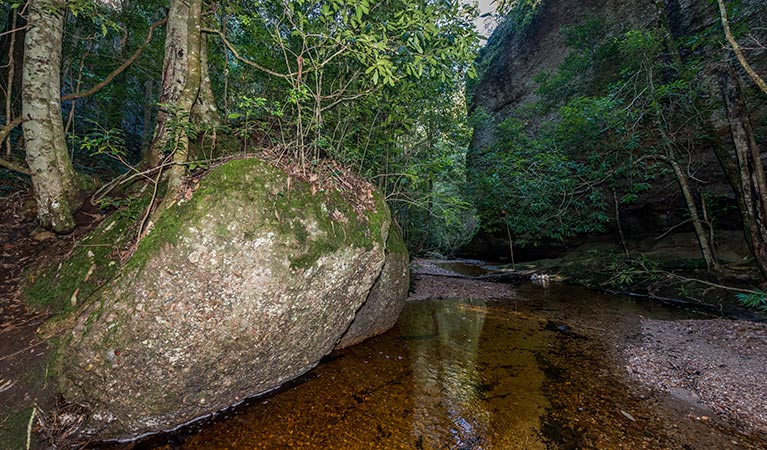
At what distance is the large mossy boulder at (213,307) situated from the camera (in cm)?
267

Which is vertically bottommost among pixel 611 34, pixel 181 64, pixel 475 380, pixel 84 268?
pixel 475 380

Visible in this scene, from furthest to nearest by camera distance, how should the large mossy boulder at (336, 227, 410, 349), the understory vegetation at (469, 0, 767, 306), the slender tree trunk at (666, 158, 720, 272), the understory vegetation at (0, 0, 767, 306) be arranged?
the slender tree trunk at (666, 158, 720, 272)
the understory vegetation at (469, 0, 767, 306)
the large mossy boulder at (336, 227, 410, 349)
the understory vegetation at (0, 0, 767, 306)

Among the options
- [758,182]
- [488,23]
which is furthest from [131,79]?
[488,23]

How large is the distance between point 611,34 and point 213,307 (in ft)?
65.5

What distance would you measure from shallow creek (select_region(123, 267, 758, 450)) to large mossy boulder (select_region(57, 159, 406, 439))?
1.29ft

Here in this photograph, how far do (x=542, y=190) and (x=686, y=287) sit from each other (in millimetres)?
5077

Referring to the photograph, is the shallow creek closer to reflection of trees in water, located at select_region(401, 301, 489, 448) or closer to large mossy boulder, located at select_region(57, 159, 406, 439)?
reflection of trees in water, located at select_region(401, 301, 489, 448)

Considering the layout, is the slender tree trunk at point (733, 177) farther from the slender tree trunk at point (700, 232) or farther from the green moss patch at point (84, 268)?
the green moss patch at point (84, 268)

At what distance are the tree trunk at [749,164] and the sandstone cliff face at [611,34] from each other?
0.65m

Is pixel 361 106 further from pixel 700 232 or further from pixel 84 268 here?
pixel 700 232

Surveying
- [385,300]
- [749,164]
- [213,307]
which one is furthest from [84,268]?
[749,164]

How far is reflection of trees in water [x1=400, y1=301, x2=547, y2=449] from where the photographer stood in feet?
9.84

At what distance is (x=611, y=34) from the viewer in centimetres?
1388

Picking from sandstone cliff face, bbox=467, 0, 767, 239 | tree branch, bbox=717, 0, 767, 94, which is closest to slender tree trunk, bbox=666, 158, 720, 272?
sandstone cliff face, bbox=467, 0, 767, 239
